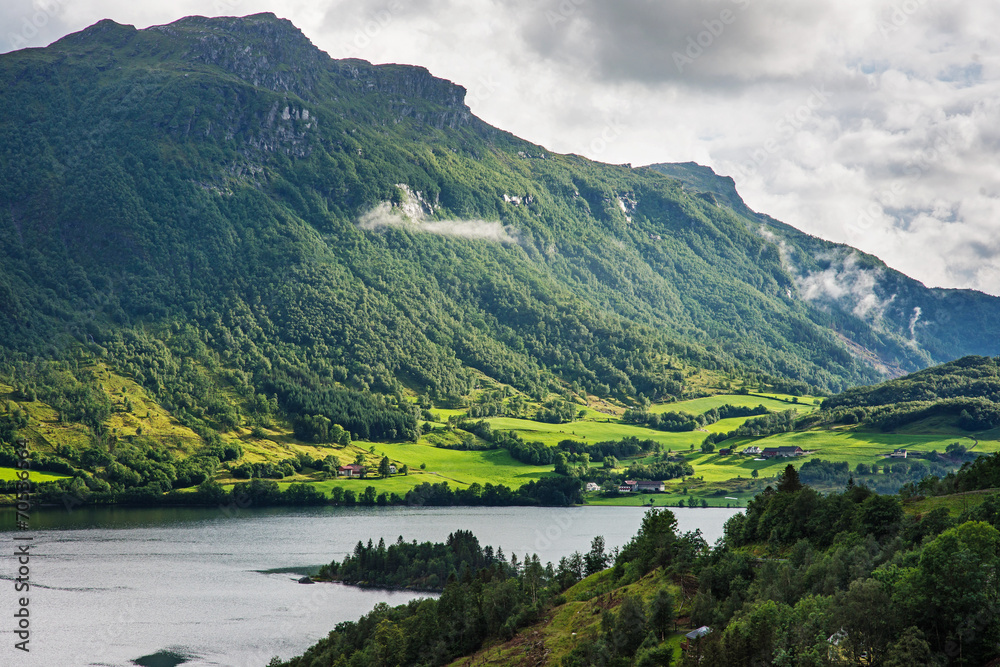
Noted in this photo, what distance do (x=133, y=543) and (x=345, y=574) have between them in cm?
3898

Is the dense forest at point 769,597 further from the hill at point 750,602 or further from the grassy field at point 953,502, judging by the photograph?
the grassy field at point 953,502

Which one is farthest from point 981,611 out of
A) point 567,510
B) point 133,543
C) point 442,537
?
point 567,510

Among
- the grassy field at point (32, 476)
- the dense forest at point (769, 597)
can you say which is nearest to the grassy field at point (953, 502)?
the dense forest at point (769, 597)

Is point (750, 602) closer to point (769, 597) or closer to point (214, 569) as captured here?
point (769, 597)

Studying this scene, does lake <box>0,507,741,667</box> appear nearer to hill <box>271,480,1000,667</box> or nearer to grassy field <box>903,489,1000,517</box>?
hill <box>271,480,1000,667</box>

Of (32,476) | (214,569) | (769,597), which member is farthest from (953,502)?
(32,476)

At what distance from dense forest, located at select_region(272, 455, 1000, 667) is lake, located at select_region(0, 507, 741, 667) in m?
17.8

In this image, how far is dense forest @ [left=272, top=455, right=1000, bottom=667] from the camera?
148 feet

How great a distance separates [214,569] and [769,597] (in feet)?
288

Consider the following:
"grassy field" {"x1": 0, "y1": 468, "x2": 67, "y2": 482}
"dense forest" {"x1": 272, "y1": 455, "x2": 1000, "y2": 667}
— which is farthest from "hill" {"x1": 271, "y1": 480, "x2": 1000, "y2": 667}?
"grassy field" {"x1": 0, "y1": 468, "x2": 67, "y2": 482}

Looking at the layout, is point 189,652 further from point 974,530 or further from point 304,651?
point 974,530

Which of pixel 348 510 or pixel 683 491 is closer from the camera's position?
pixel 348 510

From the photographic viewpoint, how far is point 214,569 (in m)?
121

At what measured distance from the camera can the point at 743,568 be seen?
65062mm
